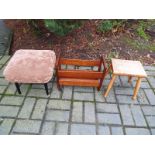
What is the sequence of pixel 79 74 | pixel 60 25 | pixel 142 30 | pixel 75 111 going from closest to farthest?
pixel 75 111 < pixel 79 74 < pixel 60 25 < pixel 142 30

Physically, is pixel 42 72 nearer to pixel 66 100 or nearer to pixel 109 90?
pixel 66 100

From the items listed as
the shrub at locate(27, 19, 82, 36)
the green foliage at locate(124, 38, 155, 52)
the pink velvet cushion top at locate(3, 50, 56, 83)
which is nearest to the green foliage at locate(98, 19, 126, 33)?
the green foliage at locate(124, 38, 155, 52)

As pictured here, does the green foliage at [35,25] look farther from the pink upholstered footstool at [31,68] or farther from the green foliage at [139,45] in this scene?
the green foliage at [139,45]

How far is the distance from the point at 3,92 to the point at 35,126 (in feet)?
3.12

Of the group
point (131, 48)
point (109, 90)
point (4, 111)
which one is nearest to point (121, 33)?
point (131, 48)

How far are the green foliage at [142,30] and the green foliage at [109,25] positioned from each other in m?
0.51

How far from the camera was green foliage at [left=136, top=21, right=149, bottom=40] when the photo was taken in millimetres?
4732

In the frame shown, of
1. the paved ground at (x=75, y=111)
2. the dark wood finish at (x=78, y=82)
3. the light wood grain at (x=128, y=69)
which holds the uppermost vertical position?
the light wood grain at (x=128, y=69)

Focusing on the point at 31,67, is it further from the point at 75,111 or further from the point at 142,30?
the point at 142,30

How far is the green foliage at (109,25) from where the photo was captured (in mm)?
4512

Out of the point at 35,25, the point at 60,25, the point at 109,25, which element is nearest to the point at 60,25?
the point at 60,25

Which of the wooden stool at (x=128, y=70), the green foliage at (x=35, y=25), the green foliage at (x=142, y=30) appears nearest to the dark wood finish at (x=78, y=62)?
the wooden stool at (x=128, y=70)

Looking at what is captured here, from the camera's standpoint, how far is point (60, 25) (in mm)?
3746

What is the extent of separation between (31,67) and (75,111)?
3.16 feet
